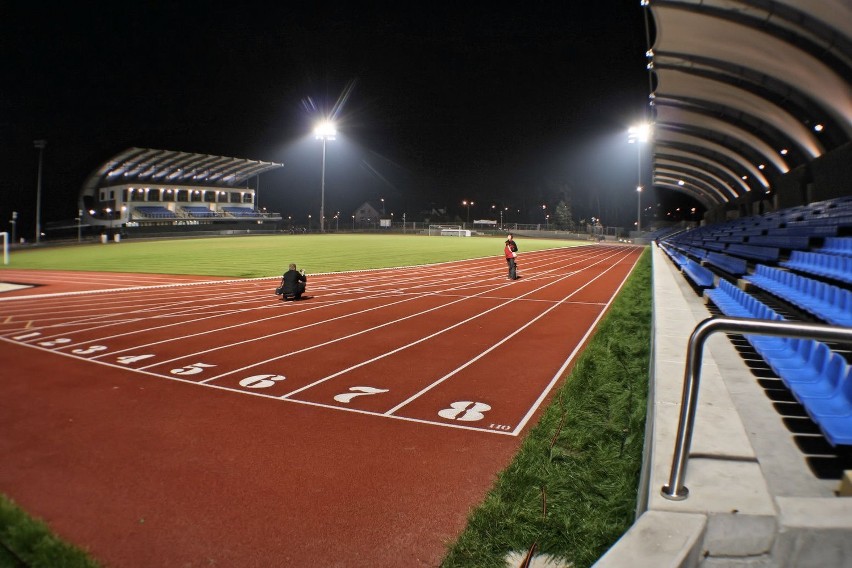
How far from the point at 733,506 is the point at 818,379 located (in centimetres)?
235

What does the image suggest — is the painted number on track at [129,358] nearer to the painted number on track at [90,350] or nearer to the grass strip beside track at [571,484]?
the painted number on track at [90,350]

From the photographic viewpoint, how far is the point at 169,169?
3118 inches

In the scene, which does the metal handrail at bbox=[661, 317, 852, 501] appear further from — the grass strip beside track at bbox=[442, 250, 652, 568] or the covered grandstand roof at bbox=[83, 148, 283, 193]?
the covered grandstand roof at bbox=[83, 148, 283, 193]

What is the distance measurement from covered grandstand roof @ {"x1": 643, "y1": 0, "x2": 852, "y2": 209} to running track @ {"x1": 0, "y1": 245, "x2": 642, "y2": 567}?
13286mm

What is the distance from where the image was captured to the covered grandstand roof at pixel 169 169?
73062 mm

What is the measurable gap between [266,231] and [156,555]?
7003 centimetres

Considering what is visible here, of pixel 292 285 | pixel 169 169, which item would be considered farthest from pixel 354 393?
pixel 169 169

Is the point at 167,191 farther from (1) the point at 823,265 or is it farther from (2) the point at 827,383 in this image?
(2) the point at 827,383

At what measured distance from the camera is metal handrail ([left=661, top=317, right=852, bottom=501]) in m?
2.18

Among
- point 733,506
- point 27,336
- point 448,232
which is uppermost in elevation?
point 448,232

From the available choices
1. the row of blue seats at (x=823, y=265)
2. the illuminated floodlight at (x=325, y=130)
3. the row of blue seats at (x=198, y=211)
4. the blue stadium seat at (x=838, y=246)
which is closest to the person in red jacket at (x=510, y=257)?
the row of blue seats at (x=823, y=265)

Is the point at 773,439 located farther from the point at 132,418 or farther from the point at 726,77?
the point at 726,77

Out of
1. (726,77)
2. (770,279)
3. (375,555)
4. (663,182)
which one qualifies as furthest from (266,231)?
(375,555)

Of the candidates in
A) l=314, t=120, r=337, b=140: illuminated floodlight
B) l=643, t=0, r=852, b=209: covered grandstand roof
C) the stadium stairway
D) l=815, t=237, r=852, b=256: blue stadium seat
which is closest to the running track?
the stadium stairway
